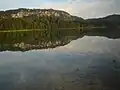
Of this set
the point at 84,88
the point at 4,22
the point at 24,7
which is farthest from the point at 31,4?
the point at 84,88

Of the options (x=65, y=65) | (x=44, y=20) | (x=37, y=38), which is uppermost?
(x=44, y=20)

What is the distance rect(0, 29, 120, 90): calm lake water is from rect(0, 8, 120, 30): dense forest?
0.10 metres

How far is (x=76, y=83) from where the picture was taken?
1681 mm

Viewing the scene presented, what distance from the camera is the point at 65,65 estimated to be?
170 cm

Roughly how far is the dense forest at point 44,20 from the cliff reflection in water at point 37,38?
5 centimetres

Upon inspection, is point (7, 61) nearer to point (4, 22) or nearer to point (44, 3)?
point (4, 22)

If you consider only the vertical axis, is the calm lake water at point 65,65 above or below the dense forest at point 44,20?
below

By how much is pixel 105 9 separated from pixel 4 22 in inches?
31.6

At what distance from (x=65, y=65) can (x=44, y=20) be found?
1.27ft

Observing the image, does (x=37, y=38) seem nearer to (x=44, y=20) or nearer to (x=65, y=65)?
(x=44, y=20)

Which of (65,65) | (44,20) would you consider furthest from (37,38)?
(65,65)

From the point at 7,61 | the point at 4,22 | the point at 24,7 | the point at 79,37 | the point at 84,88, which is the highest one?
the point at 24,7

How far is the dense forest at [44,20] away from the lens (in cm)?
167

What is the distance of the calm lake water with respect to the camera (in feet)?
5.39
